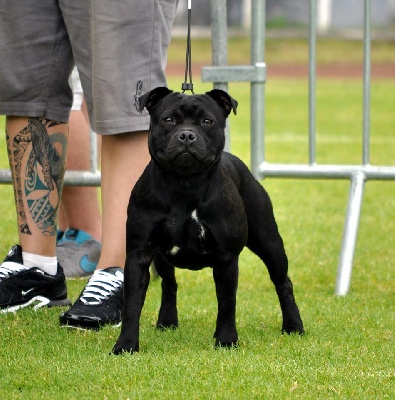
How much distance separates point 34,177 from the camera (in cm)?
423

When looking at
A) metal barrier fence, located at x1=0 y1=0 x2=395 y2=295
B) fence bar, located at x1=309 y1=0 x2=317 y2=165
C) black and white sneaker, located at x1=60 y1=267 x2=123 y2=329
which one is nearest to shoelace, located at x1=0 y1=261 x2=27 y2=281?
black and white sneaker, located at x1=60 y1=267 x2=123 y2=329

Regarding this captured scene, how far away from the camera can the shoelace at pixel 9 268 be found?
4.11 meters

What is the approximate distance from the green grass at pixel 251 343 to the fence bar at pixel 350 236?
3.1 inches

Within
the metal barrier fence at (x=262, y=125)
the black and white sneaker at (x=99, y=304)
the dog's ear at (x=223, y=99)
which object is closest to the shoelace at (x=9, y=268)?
the black and white sneaker at (x=99, y=304)

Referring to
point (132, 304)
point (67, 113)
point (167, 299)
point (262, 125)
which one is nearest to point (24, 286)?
point (167, 299)

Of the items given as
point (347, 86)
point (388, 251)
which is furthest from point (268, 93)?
Answer: point (388, 251)

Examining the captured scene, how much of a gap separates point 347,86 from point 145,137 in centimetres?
1916

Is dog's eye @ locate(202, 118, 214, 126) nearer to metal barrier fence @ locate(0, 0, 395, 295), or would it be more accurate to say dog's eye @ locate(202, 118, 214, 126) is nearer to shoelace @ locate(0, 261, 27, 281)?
shoelace @ locate(0, 261, 27, 281)

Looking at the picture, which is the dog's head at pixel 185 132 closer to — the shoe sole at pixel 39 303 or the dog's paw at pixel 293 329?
the dog's paw at pixel 293 329

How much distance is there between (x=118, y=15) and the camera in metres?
3.81

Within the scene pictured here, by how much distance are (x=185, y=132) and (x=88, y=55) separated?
0.84m

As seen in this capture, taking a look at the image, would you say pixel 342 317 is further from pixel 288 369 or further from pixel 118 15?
pixel 118 15

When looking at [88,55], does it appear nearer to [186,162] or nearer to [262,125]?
[186,162]

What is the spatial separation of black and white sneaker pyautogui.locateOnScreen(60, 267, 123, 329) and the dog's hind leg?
169 millimetres
